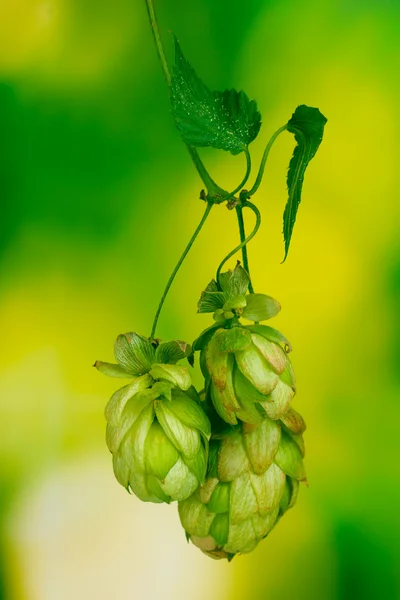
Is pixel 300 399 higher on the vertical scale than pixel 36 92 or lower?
lower

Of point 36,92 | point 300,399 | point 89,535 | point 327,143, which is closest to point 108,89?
point 36,92

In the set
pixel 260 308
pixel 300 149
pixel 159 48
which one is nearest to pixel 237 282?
pixel 260 308

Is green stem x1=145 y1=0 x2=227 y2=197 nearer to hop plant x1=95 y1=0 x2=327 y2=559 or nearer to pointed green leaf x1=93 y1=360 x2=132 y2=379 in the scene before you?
hop plant x1=95 y1=0 x2=327 y2=559

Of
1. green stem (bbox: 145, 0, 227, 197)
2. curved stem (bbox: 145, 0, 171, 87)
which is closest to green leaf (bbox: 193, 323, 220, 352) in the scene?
green stem (bbox: 145, 0, 227, 197)

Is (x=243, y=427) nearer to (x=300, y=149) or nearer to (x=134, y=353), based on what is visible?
(x=134, y=353)

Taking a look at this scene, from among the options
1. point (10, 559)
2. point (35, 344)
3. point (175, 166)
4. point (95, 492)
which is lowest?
point (10, 559)

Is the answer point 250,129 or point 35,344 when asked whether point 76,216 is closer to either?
point 35,344

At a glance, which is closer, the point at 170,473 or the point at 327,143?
the point at 170,473

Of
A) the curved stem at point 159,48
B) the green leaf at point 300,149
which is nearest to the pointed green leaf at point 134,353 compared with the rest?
the green leaf at point 300,149
